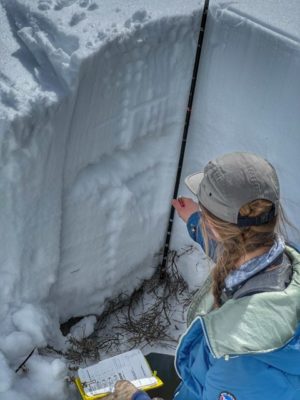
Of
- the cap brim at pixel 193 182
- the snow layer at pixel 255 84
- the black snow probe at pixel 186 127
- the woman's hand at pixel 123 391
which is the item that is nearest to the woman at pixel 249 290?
the cap brim at pixel 193 182

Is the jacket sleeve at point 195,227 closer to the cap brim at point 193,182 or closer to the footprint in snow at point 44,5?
the cap brim at point 193,182

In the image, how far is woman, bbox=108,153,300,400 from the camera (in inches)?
52.6

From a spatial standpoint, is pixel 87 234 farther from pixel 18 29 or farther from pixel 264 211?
pixel 264 211

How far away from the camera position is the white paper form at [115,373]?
2174 mm

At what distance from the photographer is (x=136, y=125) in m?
2.40

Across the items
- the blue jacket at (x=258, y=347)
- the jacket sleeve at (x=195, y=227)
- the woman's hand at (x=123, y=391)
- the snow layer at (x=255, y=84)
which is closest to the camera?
the blue jacket at (x=258, y=347)

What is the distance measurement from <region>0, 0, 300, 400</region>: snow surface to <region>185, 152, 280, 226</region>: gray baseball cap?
0.76m

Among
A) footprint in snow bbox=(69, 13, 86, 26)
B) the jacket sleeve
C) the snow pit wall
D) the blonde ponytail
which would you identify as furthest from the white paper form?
footprint in snow bbox=(69, 13, 86, 26)

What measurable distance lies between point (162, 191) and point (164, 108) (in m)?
0.41

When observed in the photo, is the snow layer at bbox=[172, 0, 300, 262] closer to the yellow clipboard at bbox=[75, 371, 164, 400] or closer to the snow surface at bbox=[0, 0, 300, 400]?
the snow surface at bbox=[0, 0, 300, 400]

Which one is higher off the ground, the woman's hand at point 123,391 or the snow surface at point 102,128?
the snow surface at point 102,128

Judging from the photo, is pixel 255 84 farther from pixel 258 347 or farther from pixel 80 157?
pixel 258 347

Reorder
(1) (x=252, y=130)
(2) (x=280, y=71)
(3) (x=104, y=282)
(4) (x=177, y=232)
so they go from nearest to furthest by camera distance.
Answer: (2) (x=280, y=71) < (1) (x=252, y=130) < (3) (x=104, y=282) < (4) (x=177, y=232)

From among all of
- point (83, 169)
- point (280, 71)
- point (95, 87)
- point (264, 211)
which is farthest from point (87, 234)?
point (264, 211)
